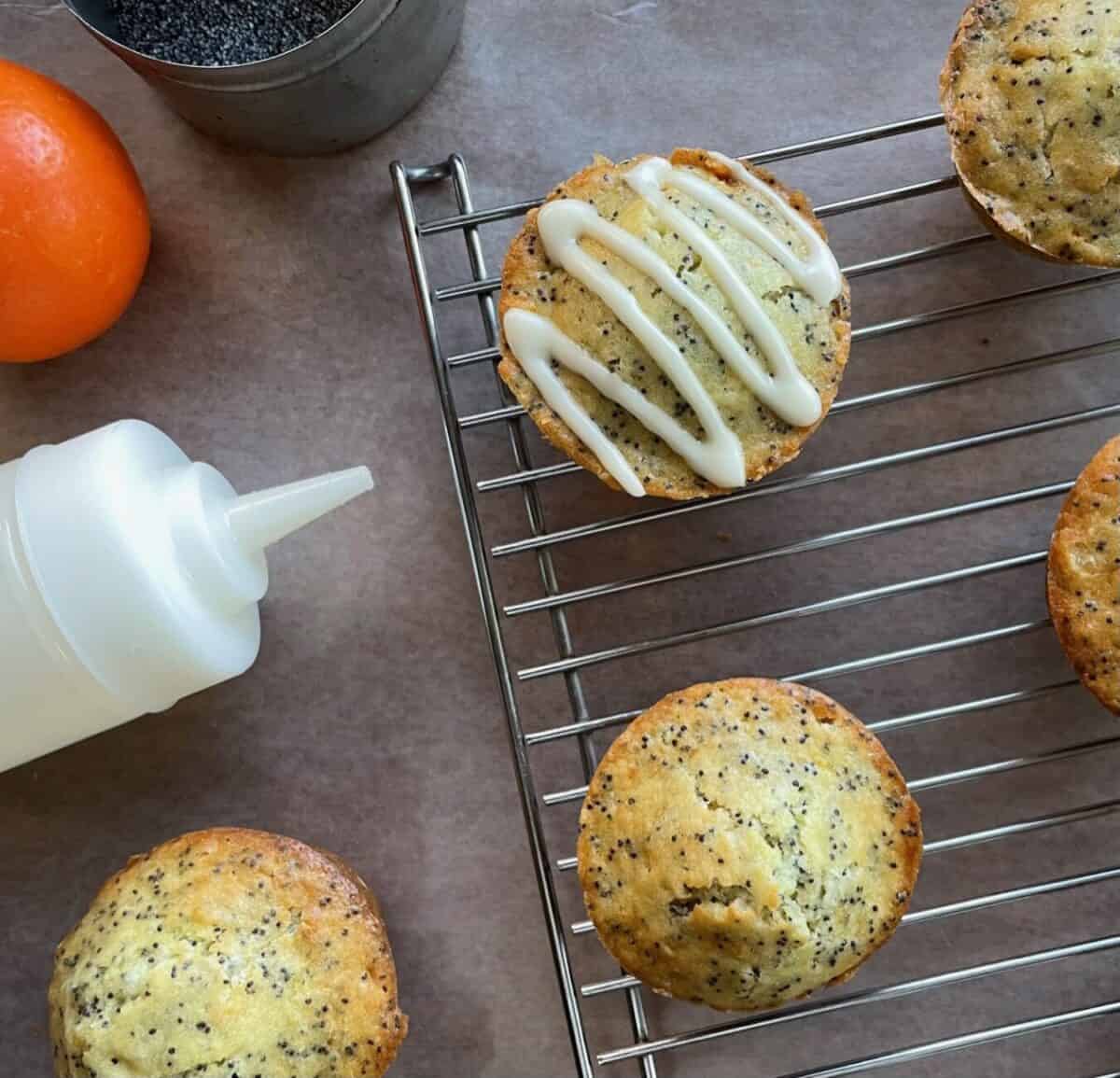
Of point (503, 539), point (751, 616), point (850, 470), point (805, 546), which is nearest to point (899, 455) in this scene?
point (850, 470)

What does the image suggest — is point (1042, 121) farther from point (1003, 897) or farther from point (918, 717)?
point (1003, 897)

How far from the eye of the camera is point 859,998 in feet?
5.29

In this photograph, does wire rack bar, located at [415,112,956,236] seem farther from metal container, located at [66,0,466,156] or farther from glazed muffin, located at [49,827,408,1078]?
glazed muffin, located at [49,827,408,1078]

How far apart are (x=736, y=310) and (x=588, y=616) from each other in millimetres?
537

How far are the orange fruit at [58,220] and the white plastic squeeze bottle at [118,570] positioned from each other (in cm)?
18

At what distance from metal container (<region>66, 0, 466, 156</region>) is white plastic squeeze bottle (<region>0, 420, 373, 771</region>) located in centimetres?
45

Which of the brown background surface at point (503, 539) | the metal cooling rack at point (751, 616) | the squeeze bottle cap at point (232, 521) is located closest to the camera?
the squeeze bottle cap at point (232, 521)

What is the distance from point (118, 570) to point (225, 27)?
28.7 inches

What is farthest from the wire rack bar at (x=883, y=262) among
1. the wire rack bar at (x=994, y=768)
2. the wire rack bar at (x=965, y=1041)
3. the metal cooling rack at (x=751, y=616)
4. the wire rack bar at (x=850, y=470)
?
the wire rack bar at (x=965, y=1041)

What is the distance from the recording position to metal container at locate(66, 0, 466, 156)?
55.6 inches

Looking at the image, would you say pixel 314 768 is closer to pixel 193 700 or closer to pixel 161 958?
pixel 193 700

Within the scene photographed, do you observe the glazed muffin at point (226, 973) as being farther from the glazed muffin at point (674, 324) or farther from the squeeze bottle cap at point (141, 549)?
the glazed muffin at point (674, 324)

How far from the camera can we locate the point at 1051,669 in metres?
1.72

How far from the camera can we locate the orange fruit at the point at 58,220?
147 centimetres
